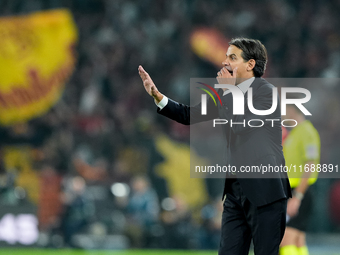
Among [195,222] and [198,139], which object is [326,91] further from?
[195,222]

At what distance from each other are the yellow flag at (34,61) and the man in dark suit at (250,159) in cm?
1112

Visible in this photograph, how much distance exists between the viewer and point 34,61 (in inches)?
578

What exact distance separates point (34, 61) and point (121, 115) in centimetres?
300

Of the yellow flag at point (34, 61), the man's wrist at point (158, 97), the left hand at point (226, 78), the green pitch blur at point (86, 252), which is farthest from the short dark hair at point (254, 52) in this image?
the yellow flag at point (34, 61)

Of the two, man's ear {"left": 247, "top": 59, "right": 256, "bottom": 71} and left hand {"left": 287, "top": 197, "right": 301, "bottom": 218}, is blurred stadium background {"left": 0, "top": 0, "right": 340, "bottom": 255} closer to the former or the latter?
left hand {"left": 287, "top": 197, "right": 301, "bottom": 218}

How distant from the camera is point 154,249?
959cm

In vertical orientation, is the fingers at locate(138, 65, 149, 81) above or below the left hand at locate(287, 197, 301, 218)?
above

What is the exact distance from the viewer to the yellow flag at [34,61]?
14289mm

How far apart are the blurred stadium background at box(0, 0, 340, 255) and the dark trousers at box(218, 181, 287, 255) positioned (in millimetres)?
5922

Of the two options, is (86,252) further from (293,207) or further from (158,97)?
(158,97)

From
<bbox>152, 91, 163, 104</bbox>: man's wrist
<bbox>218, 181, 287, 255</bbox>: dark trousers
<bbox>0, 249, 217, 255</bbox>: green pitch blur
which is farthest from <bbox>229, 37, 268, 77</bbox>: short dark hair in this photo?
<bbox>0, 249, 217, 255</bbox>: green pitch blur

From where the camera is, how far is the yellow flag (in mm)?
14289

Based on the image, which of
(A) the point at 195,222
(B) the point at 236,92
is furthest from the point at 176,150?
(B) the point at 236,92

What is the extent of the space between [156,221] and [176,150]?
2256 millimetres
